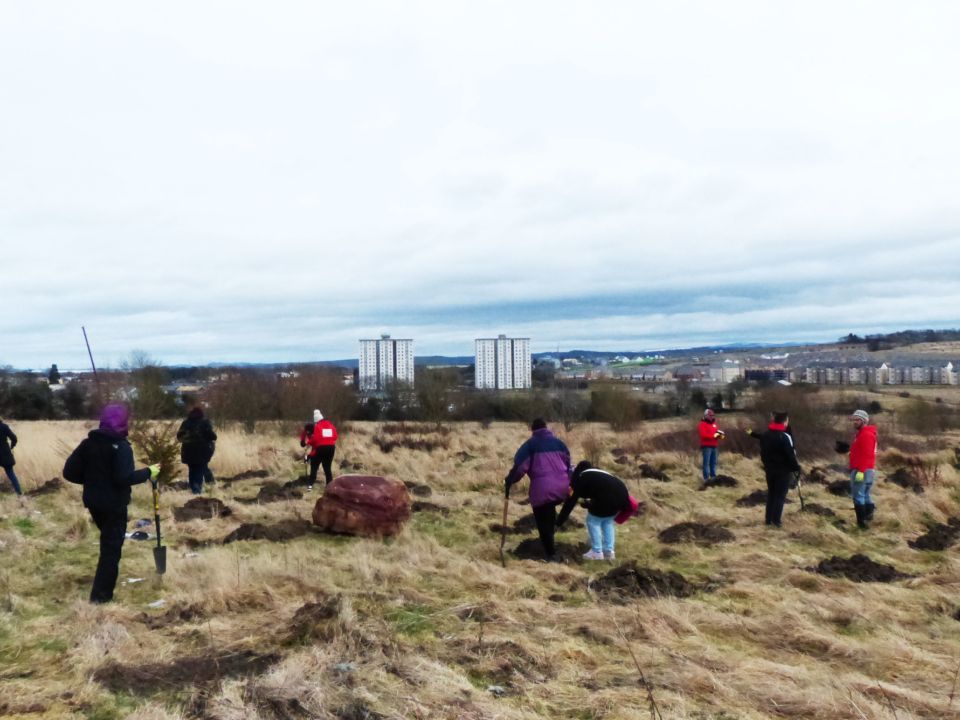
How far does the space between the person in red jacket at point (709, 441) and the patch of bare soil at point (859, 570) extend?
19.9ft

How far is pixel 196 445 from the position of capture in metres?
12.9

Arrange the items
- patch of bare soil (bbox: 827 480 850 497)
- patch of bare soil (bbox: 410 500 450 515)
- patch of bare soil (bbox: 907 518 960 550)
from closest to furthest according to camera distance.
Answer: patch of bare soil (bbox: 907 518 960 550) < patch of bare soil (bbox: 410 500 450 515) < patch of bare soil (bbox: 827 480 850 497)

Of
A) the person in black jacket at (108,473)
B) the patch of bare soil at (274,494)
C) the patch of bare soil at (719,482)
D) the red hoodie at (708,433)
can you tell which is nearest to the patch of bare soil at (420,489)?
the patch of bare soil at (274,494)

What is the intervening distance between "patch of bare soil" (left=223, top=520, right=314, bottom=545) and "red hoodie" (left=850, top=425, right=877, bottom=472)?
281 inches

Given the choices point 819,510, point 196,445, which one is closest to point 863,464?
point 819,510

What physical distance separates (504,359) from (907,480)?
64561 mm

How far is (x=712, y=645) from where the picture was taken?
5453mm

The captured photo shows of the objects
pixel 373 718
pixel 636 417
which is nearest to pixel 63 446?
pixel 373 718

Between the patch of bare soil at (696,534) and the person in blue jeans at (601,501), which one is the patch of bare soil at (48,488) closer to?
the person in blue jeans at (601,501)

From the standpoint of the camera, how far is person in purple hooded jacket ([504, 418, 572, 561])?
8.16 m

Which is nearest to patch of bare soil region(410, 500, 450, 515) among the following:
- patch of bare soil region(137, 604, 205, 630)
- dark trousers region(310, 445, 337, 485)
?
dark trousers region(310, 445, 337, 485)

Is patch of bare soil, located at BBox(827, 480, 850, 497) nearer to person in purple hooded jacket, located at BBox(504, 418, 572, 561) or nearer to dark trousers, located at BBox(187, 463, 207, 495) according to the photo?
person in purple hooded jacket, located at BBox(504, 418, 572, 561)

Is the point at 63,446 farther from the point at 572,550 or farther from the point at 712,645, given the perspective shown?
the point at 712,645

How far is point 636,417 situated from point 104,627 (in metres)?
25.1
